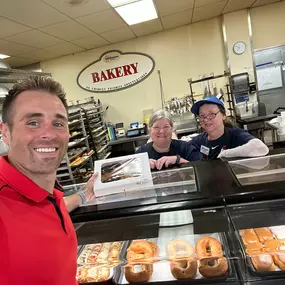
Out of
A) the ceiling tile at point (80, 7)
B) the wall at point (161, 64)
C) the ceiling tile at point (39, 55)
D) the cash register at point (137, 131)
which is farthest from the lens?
the cash register at point (137, 131)

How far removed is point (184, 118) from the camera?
18.4 ft

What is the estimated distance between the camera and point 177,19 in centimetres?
476

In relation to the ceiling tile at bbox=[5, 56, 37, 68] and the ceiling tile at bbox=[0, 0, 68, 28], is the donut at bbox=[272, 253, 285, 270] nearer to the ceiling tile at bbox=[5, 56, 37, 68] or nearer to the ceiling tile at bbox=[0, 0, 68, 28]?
the ceiling tile at bbox=[0, 0, 68, 28]

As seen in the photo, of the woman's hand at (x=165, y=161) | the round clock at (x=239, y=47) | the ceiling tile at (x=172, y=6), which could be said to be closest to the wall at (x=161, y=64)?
the round clock at (x=239, y=47)

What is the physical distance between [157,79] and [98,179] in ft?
15.5

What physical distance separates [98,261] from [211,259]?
0.55 m

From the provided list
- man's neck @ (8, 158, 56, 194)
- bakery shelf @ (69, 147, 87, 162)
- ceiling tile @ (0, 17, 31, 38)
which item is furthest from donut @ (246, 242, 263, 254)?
ceiling tile @ (0, 17, 31, 38)

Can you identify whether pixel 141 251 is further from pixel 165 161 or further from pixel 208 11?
pixel 208 11

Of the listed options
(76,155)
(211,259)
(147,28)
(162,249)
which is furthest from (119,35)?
(211,259)

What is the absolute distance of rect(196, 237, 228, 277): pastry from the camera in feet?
3.61

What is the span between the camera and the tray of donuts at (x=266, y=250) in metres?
1.07

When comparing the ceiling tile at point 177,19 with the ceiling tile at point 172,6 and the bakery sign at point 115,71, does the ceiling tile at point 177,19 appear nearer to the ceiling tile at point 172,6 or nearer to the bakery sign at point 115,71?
the ceiling tile at point 172,6

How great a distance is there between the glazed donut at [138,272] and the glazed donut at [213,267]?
24 cm

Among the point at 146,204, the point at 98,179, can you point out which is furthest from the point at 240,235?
the point at 98,179
